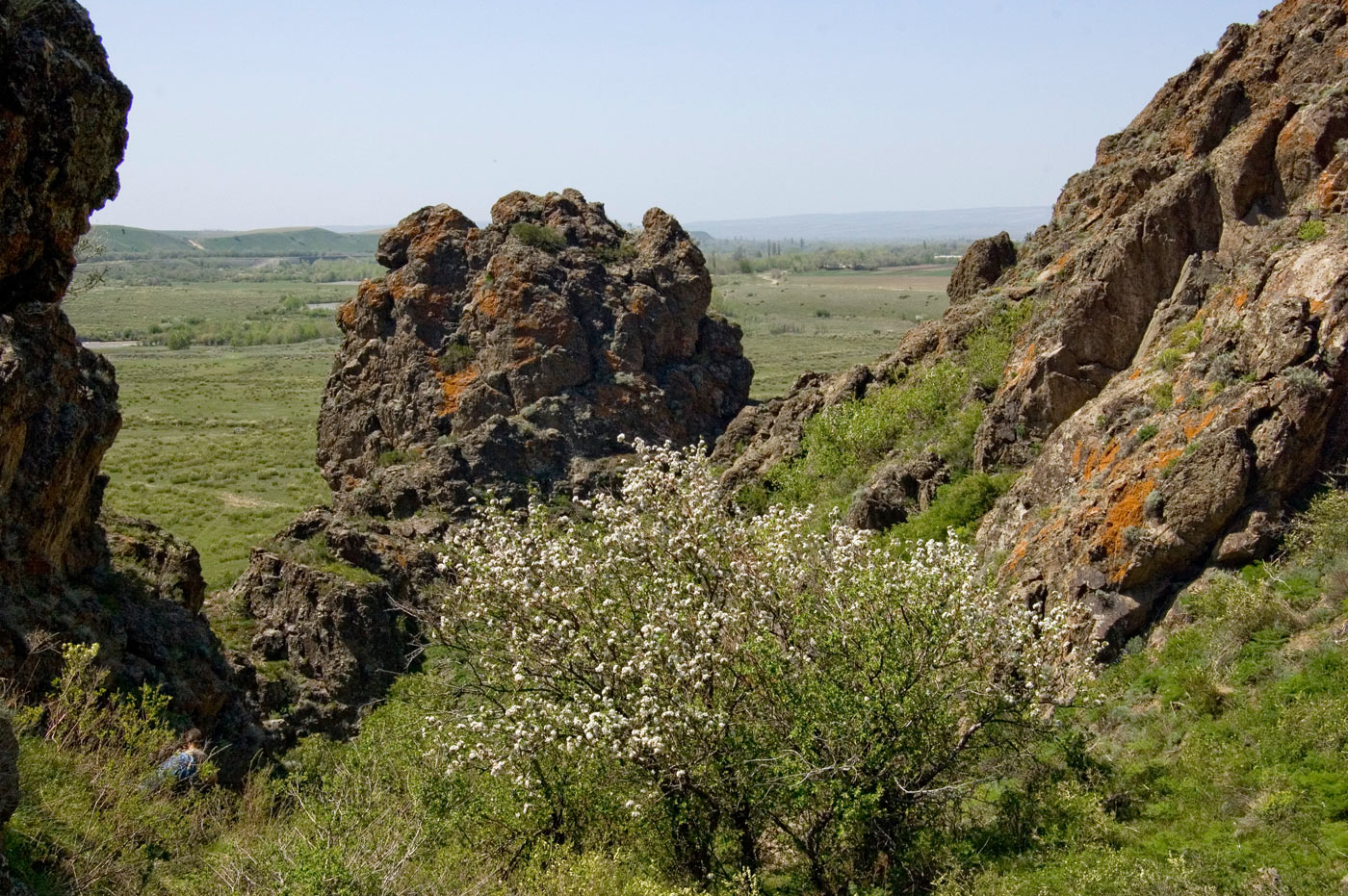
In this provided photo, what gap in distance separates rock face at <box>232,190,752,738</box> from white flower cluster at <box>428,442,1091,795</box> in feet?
62.3

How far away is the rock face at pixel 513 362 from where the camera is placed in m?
37.6

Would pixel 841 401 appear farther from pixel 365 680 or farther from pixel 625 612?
pixel 625 612

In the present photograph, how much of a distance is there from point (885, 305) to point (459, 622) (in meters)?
161

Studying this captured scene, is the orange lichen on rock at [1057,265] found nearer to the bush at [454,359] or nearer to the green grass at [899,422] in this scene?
the green grass at [899,422]

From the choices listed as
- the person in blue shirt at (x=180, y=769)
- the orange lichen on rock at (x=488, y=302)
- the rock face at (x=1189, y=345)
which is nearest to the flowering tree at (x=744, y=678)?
the rock face at (x=1189, y=345)

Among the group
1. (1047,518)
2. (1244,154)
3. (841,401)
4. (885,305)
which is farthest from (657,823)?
(885,305)

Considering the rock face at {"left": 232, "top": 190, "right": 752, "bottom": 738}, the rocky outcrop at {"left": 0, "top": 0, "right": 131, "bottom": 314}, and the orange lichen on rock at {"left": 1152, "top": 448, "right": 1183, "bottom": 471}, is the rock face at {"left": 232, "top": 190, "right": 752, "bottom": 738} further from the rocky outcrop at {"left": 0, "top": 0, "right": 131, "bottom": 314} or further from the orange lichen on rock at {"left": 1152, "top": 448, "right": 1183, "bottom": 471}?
the orange lichen on rock at {"left": 1152, "top": 448, "right": 1183, "bottom": 471}

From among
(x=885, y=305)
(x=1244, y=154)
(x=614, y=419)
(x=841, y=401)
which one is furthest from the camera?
(x=885, y=305)

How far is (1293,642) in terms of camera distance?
1404cm

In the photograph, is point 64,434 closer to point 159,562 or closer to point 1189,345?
point 159,562

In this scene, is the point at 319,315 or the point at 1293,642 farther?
the point at 319,315

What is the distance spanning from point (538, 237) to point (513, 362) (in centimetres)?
599

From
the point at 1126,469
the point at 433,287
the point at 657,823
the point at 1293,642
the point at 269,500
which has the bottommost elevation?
the point at 269,500

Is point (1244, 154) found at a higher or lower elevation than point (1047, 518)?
higher
